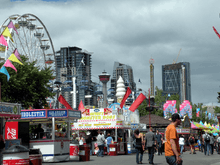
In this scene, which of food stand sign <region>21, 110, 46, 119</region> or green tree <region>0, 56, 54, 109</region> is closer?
food stand sign <region>21, 110, 46, 119</region>

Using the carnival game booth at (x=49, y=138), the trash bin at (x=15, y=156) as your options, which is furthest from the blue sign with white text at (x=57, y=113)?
the trash bin at (x=15, y=156)

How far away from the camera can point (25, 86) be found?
37.0 meters

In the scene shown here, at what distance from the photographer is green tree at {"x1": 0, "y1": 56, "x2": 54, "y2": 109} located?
3592 centimetres

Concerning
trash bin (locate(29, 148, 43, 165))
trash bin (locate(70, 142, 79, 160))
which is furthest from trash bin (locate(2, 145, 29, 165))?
trash bin (locate(70, 142, 79, 160))

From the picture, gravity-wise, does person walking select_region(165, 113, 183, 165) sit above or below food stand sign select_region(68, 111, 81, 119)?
below

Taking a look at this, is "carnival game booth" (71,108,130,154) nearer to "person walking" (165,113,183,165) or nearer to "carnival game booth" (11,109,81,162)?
"carnival game booth" (11,109,81,162)

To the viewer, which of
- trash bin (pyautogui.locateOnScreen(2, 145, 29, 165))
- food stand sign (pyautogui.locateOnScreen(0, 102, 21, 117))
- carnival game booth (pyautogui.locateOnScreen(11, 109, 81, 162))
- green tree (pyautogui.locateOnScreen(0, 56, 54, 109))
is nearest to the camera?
trash bin (pyautogui.locateOnScreen(2, 145, 29, 165))

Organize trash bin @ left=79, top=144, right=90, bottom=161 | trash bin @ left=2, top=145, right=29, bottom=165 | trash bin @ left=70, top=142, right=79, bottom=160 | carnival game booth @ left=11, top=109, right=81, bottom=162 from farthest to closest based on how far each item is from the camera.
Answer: trash bin @ left=70, top=142, right=79, bottom=160 → trash bin @ left=79, top=144, right=90, bottom=161 → carnival game booth @ left=11, top=109, right=81, bottom=162 → trash bin @ left=2, top=145, right=29, bottom=165

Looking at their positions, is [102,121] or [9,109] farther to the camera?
[102,121]

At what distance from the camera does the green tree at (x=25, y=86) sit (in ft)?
118

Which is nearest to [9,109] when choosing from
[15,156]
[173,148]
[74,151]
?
[74,151]

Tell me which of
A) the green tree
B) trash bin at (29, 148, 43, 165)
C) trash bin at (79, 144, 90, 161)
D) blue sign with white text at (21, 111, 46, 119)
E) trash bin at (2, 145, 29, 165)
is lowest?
trash bin at (79, 144, 90, 161)

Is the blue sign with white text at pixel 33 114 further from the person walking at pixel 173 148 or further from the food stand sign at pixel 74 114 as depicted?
the person walking at pixel 173 148

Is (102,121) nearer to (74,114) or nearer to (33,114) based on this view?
(74,114)
